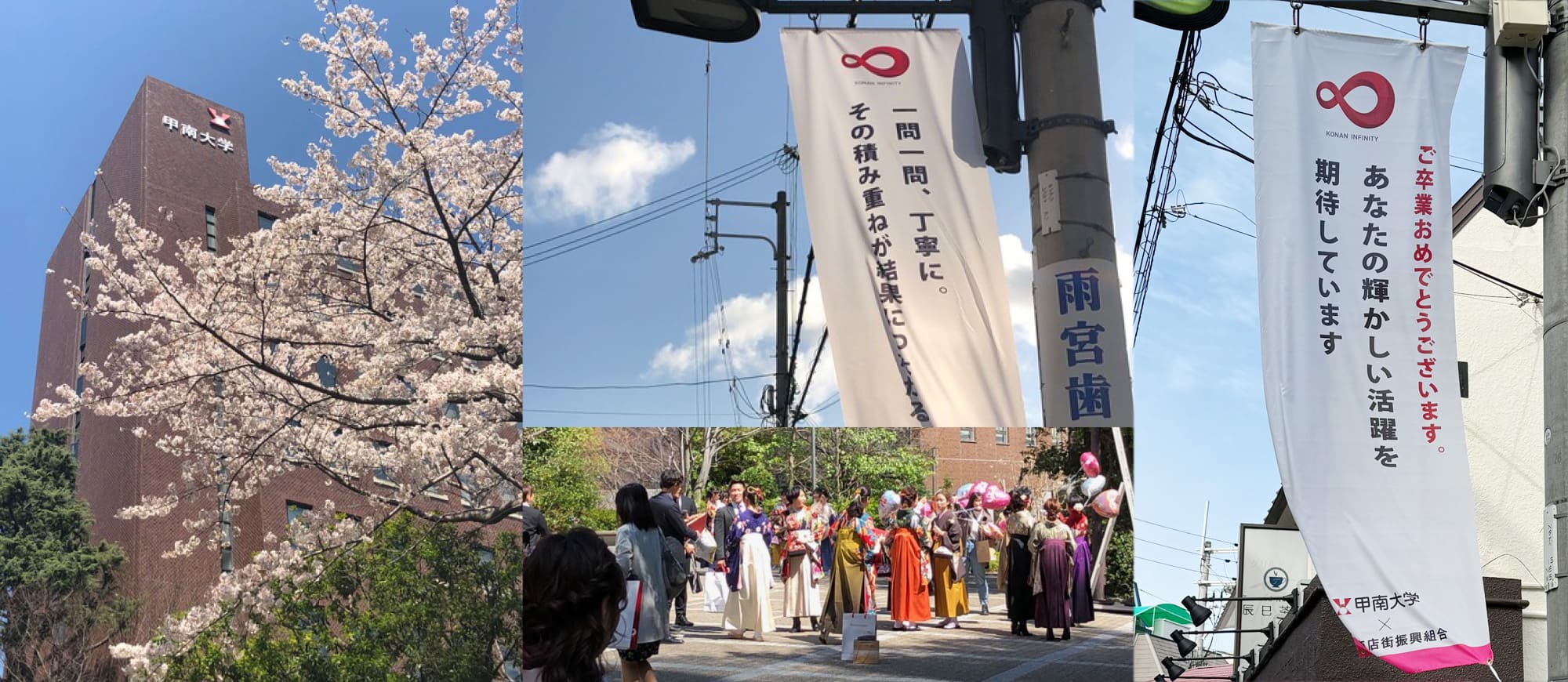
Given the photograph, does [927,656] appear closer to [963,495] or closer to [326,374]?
[963,495]

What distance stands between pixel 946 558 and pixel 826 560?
67 cm

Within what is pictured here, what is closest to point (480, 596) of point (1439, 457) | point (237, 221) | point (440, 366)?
point (440, 366)

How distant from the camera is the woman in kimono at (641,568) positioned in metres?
7.76

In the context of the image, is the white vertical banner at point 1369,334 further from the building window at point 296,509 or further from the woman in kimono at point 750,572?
the building window at point 296,509

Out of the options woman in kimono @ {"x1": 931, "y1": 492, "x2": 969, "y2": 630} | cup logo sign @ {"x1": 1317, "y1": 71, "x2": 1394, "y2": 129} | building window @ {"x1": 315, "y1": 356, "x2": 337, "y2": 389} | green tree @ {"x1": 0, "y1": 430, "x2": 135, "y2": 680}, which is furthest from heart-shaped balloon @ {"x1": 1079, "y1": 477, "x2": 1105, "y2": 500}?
green tree @ {"x1": 0, "y1": 430, "x2": 135, "y2": 680}

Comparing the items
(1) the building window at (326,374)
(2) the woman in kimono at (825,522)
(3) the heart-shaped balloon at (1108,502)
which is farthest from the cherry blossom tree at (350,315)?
(3) the heart-shaped balloon at (1108,502)

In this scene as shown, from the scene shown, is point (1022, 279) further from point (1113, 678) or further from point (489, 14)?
point (489, 14)

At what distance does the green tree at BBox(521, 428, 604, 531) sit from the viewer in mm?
8039

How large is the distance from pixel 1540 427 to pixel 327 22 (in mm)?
9631

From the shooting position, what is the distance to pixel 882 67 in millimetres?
7980

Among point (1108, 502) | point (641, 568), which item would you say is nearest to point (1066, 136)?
point (1108, 502)

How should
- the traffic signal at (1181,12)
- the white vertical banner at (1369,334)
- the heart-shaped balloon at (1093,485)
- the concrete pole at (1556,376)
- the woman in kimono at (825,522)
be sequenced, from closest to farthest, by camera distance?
1. the concrete pole at (1556,376)
2. the white vertical banner at (1369,334)
3. the heart-shaped balloon at (1093,485)
4. the traffic signal at (1181,12)
5. the woman in kimono at (825,522)

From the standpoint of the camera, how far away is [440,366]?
871 centimetres

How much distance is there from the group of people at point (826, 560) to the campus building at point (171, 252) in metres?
1.65
